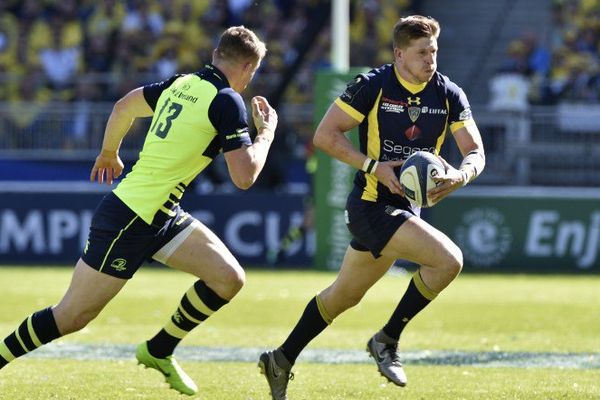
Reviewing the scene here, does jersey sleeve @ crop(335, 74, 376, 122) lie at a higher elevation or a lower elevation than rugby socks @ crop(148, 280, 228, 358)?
higher

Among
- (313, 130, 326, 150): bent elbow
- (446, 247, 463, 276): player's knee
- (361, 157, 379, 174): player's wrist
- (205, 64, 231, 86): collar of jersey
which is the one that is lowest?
(446, 247, 463, 276): player's knee

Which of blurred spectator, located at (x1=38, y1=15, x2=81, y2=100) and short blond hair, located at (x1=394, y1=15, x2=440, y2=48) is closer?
short blond hair, located at (x1=394, y1=15, x2=440, y2=48)

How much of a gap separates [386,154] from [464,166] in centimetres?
49

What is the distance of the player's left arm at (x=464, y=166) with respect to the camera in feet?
23.7

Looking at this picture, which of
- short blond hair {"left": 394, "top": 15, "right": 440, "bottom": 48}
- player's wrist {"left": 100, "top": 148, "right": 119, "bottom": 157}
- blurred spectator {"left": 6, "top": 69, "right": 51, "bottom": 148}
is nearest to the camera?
short blond hair {"left": 394, "top": 15, "right": 440, "bottom": 48}

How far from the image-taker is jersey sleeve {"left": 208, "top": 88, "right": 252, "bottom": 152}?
6961mm

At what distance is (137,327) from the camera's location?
12.1 meters

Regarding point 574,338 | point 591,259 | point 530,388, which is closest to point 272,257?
point 591,259

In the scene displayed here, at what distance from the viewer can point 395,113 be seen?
7.53 metres

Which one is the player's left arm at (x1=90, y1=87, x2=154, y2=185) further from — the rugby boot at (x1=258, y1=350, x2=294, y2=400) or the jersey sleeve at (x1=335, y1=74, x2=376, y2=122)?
the rugby boot at (x1=258, y1=350, x2=294, y2=400)

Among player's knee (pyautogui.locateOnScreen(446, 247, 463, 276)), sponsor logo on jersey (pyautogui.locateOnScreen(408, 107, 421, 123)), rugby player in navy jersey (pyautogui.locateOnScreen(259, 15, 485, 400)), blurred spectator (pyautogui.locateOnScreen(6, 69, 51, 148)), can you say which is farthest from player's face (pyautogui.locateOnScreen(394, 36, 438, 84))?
blurred spectator (pyautogui.locateOnScreen(6, 69, 51, 148))

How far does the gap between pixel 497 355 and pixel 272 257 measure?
390 inches

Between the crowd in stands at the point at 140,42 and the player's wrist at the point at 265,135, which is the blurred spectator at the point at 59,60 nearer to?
the crowd in stands at the point at 140,42

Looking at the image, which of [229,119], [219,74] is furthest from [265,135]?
[219,74]
